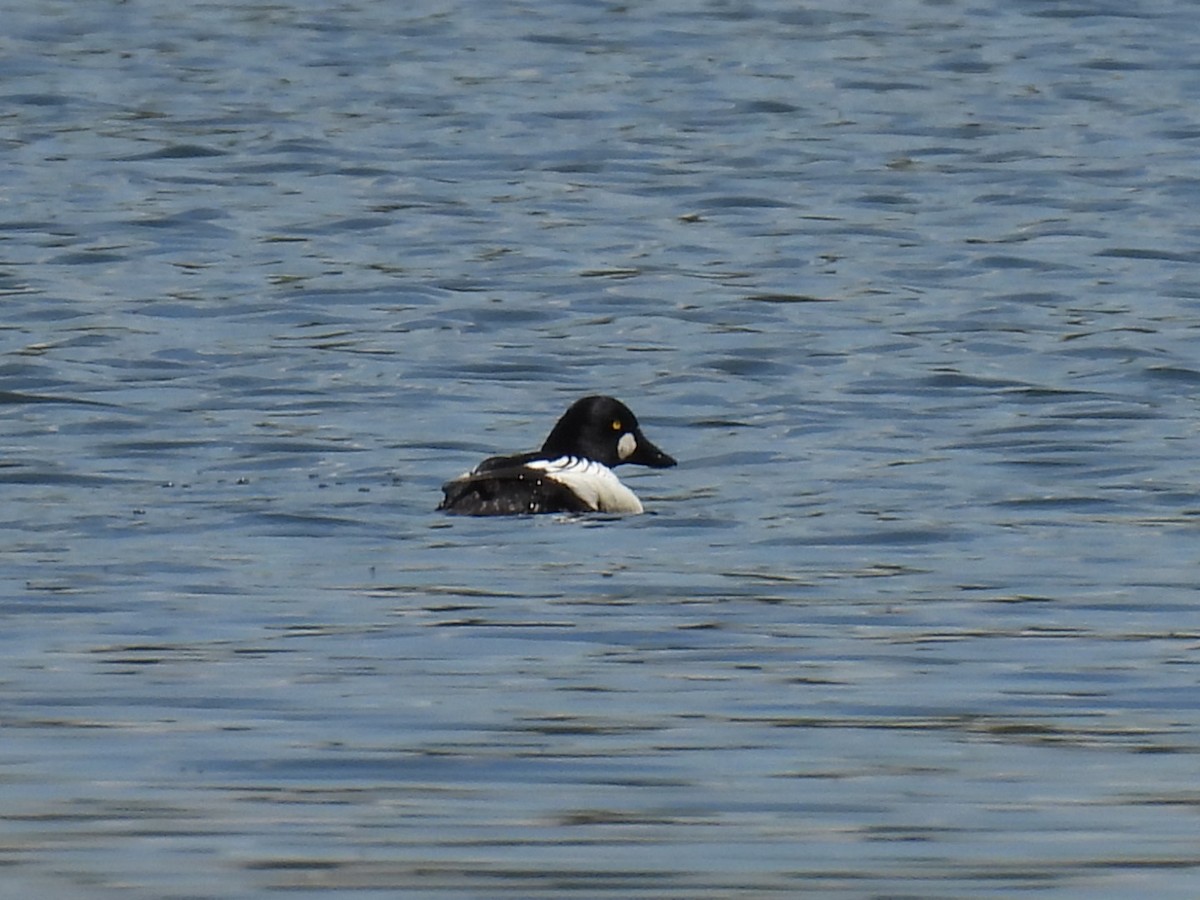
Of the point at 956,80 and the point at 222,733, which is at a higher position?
the point at 222,733

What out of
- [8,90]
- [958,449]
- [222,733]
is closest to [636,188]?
[8,90]

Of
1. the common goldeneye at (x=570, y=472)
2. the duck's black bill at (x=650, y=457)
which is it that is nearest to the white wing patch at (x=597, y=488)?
the common goldeneye at (x=570, y=472)

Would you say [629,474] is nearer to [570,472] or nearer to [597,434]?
[597,434]

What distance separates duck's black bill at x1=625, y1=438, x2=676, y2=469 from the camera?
13.0m

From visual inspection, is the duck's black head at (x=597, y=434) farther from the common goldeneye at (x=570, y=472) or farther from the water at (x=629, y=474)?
the water at (x=629, y=474)

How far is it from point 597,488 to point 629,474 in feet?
5.20

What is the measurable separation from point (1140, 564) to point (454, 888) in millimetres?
4880

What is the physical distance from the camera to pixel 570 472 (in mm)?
12078

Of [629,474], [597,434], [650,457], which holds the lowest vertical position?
[629,474]

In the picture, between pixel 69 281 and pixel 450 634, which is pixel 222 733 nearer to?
pixel 450 634

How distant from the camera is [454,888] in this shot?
5.71m

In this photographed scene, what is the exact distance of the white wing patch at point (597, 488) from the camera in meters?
11.9

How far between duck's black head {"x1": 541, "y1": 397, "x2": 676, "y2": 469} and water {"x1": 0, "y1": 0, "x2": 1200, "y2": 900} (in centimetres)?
24

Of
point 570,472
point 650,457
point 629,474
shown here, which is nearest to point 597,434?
point 650,457
